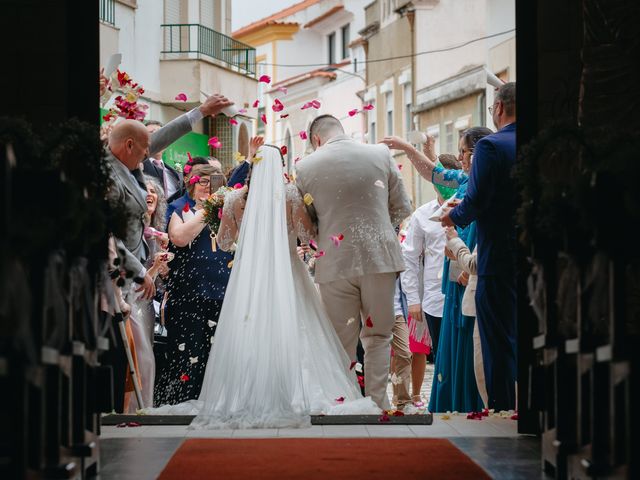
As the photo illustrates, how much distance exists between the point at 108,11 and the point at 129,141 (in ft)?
58.5

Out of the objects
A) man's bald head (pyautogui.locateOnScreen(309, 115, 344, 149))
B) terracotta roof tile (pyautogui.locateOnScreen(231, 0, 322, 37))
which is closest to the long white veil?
man's bald head (pyautogui.locateOnScreen(309, 115, 344, 149))

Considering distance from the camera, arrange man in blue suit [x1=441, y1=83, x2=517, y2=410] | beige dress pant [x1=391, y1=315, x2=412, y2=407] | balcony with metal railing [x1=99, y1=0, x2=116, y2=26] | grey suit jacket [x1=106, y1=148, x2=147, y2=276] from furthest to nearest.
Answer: balcony with metal railing [x1=99, y1=0, x2=116, y2=26]
beige dress pant [x1=391, y1=315, x2=412, y2=407]
grey suit jacket [x1=106, y1=148, x2=147, y2=276]
man in blue suit [x1=441, y1=83, x2=517, y2=410]

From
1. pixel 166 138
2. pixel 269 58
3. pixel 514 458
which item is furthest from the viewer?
pixel 269 58

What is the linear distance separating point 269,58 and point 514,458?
6170 centimetres

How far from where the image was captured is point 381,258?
9.13 metres

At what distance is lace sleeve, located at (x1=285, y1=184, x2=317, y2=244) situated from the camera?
30.5 feet

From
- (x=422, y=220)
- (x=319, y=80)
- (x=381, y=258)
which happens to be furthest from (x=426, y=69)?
(x=381, y=258)

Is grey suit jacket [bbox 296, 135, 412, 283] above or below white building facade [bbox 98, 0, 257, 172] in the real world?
below

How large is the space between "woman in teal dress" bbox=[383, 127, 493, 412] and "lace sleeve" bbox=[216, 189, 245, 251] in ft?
3.95

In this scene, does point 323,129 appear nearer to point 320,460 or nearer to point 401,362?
point 401,362

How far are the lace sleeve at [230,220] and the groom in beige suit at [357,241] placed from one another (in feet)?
1.71

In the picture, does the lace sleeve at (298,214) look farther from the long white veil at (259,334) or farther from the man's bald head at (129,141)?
the man's bald head at (129,141)

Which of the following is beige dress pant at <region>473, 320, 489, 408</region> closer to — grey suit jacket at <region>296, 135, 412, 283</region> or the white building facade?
grey suit jacket at <region>296, 135, 412, 283</region>

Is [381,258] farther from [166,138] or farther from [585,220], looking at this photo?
[585,220]
